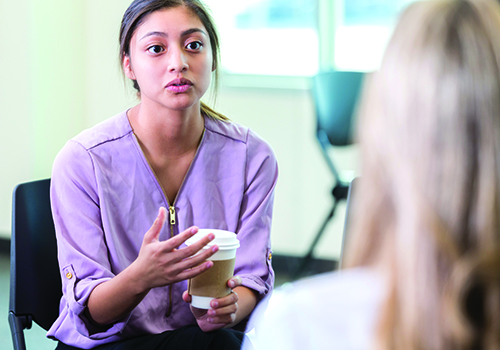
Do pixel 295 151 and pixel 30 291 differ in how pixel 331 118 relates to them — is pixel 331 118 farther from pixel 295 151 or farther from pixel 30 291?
pixel 30 291

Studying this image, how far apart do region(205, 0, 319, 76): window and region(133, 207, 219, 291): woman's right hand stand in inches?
95.4

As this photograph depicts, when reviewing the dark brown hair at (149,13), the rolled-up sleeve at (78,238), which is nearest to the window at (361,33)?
the dark brown hair at (149,13)

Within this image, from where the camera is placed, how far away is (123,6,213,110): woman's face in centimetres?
129

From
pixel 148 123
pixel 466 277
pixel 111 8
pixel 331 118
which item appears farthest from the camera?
pixel 111 8

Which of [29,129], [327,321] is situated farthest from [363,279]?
[29,129]

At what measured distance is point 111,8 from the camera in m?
3.49

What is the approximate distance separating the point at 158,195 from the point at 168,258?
32 cm

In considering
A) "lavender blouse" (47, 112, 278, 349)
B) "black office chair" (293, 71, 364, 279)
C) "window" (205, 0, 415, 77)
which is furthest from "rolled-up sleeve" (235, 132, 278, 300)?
"window" (205, 0, 415, 77)

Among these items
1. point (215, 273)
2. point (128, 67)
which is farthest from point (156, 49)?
point (215, 273)

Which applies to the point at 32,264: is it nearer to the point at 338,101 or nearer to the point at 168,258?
the point at 168,258

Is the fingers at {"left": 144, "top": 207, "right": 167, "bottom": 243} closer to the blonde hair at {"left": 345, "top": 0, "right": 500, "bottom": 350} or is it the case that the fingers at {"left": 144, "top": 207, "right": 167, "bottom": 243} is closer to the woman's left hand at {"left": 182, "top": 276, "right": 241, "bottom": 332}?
the woman's left hand at {"left": 182, "top": 276, "right": 241, "bottom": 332}

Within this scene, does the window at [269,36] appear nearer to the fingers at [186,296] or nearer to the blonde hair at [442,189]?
the fingers at [186,296]

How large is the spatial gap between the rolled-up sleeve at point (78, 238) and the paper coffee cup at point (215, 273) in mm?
225

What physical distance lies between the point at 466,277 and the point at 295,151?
2764 millimetres
